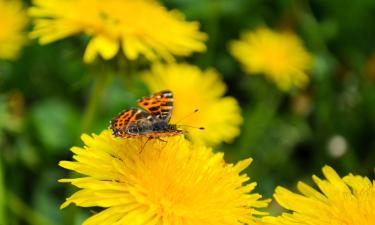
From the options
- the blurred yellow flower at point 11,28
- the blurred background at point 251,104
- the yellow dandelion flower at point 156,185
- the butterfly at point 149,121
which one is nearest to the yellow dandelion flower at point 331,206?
the yellow dandelion flower at point 156,185

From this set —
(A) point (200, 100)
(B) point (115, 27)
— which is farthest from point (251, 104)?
(B) point (115, 27)

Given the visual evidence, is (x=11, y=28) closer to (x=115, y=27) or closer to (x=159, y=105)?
(x=115, y=27)

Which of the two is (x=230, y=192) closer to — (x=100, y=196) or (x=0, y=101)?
(x=100, y=196)

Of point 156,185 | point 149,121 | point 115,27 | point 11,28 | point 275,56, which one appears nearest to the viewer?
point 156,185

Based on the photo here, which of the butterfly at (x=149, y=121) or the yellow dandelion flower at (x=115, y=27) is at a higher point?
the yellow dandelion flower at (x=115, y=27)


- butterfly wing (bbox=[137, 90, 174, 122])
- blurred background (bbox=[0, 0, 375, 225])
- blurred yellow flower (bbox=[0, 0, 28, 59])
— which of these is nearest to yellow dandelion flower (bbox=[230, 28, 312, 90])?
blurred background (bbox=[0, 0, 375, 225])

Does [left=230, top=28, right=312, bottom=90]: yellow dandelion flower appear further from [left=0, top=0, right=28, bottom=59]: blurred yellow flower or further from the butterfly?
the butterfly

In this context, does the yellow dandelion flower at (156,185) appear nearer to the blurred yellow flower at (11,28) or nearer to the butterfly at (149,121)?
the butterfly at (149,121)
